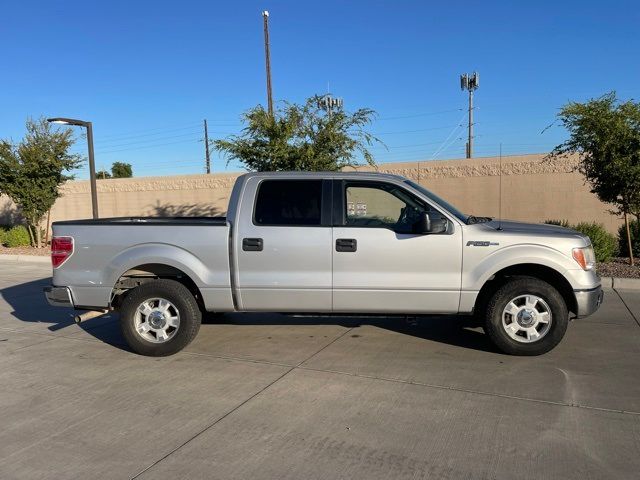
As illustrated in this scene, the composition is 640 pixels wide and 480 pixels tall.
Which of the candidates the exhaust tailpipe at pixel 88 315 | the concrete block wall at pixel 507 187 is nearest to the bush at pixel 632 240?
the concrete block wall at pixel 507 187

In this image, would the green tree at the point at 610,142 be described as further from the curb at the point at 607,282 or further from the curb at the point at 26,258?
the curb at the point at 26,258

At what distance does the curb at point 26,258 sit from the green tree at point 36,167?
2.11 meters

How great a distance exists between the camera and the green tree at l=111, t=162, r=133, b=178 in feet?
294

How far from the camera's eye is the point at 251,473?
129 inches

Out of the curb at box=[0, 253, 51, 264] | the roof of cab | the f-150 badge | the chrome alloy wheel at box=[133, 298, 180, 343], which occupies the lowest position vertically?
the curb at box=[0, 253, 51, 264]

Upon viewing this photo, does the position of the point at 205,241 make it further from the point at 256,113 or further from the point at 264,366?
the point at 256,113

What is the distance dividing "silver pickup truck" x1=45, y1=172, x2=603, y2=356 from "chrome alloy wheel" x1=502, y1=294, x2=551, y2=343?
0.01 meters

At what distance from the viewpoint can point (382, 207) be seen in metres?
5.57

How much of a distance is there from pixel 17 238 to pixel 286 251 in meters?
18.7

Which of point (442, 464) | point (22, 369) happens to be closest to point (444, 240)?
point (442, 464)

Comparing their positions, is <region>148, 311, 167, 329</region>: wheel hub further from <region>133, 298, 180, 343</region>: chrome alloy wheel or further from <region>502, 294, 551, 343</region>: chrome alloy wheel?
<region>502, 294, 551, 343</region>: chrome alloy wheel

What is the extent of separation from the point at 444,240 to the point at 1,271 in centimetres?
1312

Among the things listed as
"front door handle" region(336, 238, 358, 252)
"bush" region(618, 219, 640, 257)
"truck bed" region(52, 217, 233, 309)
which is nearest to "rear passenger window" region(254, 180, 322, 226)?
"front door handle" region(336, 238, 358, 252)

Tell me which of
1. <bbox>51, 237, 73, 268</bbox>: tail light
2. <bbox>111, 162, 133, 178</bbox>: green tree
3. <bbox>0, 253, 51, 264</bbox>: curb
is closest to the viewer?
<bbox>51, 237, 73, 268</bbox>: tail light
